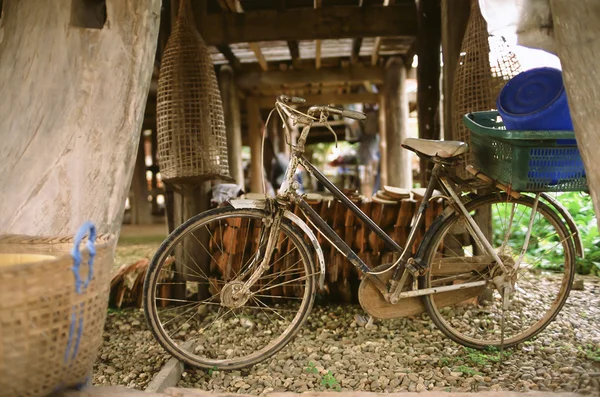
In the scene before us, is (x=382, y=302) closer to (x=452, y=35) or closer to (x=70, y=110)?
(x=70, y=110)

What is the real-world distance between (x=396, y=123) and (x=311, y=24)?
2.87 m

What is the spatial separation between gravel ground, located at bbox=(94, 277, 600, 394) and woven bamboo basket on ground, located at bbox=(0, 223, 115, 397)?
38.2 inches

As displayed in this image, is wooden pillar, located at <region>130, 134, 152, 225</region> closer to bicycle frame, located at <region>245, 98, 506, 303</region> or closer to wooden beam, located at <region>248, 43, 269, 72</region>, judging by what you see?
wooden beam, located at <region>248, 43, 269, 72</region>

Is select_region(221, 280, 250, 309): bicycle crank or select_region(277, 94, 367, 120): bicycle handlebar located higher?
select_region(277, 94, 367, 120): bicycle handlebar

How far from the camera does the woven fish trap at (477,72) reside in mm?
3338

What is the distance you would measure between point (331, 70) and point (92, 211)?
6.14m

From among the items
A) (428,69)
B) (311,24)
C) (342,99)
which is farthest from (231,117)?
(428,69)

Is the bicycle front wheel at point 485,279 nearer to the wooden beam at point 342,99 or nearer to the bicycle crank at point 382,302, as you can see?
the bicycle crank at point 382,302

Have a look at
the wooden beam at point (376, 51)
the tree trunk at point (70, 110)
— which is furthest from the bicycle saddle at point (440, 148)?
the wooden beam at point (376, 51)

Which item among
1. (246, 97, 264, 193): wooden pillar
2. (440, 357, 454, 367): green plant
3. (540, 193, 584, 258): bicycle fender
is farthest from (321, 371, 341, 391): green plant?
(246, 97, 264, 193): wooden pillar

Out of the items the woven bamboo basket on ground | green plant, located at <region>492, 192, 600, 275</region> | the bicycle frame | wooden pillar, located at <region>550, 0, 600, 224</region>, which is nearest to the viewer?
the woven bamboo basket on ground

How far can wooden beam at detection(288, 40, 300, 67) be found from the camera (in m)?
6.29

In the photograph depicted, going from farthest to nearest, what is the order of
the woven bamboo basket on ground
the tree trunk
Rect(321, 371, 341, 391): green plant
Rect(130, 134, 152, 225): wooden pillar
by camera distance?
Rect(130, 134, 152, 225): wooden pillar → Rect(321, 371, 341, 391): green plant → the tree trunk → the woven bamboo basket on ground

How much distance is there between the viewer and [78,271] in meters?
1.64
